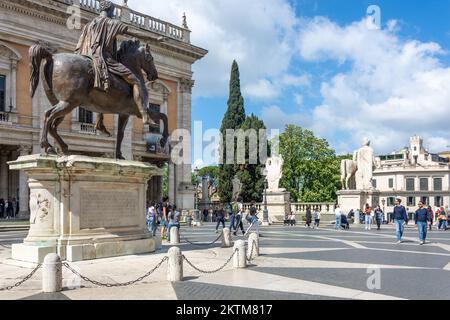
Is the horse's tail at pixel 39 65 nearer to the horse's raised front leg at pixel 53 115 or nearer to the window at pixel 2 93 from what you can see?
the horse's raised front leg at pixel 53 115

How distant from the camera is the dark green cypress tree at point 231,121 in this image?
55.9 m

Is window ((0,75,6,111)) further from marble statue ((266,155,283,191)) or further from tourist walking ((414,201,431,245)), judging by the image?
tourist walking ((414,201,431,245))

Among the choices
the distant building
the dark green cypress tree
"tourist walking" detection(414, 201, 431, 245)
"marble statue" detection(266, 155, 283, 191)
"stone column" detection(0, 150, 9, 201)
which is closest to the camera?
"tourist walking" detection(414, 201, 431, 245)

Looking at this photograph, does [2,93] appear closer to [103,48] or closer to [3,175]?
[3,175]

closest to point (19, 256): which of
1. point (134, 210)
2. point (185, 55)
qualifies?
point (134, 210)

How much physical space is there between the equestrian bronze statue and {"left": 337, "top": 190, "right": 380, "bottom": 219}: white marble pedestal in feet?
65.5

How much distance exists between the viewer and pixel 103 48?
10547 millimetres

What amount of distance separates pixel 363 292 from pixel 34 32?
28.1m

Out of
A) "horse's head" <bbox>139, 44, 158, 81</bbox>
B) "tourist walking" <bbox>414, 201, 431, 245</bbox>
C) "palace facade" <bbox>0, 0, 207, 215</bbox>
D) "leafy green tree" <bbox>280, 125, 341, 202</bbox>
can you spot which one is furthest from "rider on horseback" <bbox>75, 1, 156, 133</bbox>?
"leafy green tree" <bbox>280, 125, 341, 202</bbox>

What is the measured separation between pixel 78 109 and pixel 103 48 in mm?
23598

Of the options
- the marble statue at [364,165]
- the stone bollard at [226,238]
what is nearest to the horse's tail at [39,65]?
the stone bollard at [226,238]

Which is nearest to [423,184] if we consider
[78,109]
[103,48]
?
[78,109]

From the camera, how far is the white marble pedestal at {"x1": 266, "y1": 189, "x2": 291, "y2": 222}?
106 ft

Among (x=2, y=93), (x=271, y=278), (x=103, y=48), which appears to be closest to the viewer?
(x=271, y=278)
